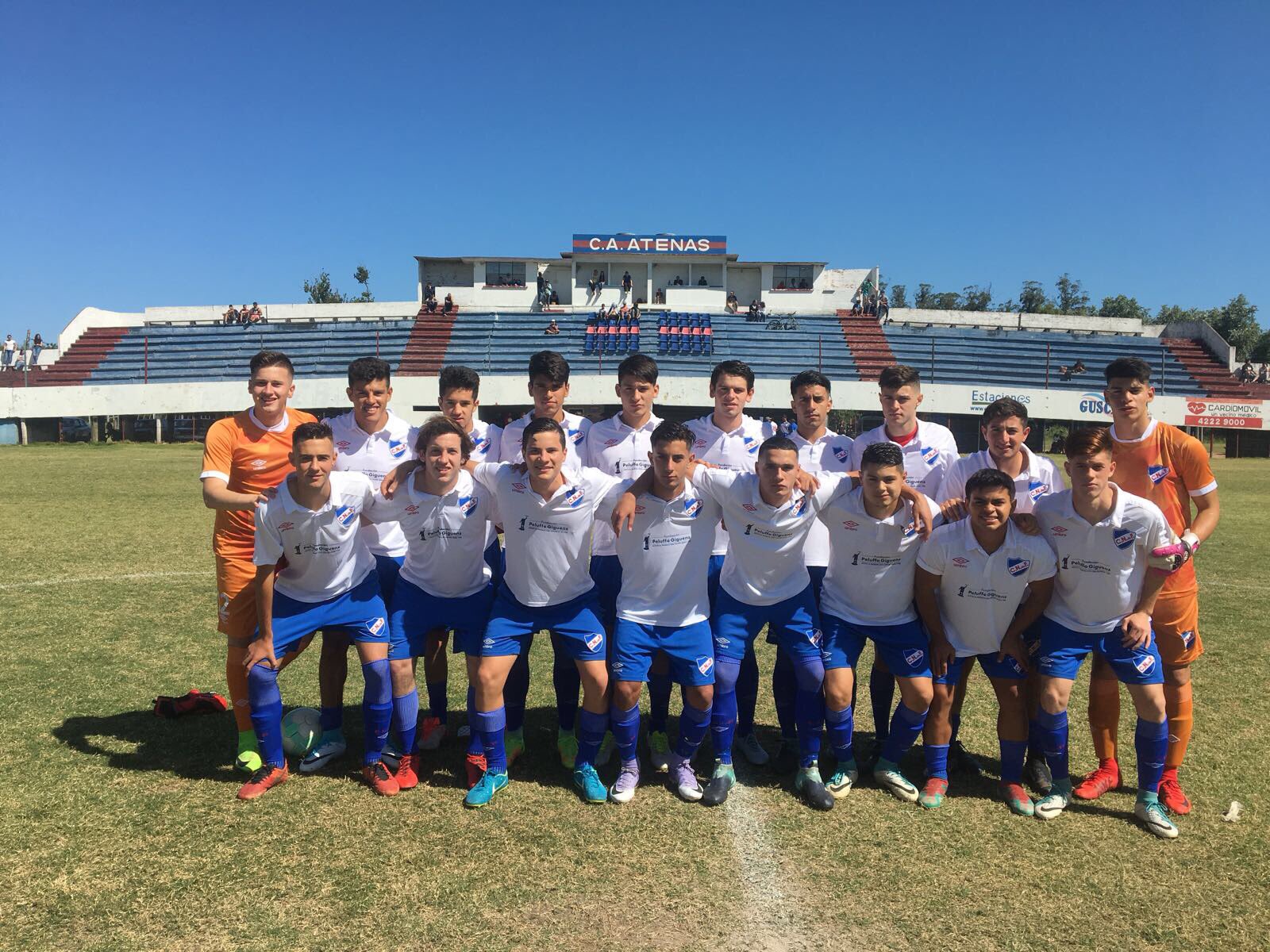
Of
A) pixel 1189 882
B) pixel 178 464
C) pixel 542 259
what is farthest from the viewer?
pixel 542 259

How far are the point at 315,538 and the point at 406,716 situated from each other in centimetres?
115

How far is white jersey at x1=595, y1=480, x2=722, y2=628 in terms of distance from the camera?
4656mm

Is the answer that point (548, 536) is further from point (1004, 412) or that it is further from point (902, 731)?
point (1004, 412)

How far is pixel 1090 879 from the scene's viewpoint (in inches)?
144

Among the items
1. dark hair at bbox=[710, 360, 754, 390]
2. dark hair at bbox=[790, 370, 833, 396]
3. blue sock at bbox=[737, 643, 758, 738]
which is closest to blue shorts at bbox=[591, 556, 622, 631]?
blue sock at bbox=[737, 643, 758, 738]

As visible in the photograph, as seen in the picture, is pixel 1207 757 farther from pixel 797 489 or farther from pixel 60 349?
pixel 60 349

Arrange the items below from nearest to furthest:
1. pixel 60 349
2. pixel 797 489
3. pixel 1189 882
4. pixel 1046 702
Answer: pixel 1189 882
pixel 1046 702
pixel 797 489
pixel 60 349

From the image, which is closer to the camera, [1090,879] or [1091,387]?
[1090,879]

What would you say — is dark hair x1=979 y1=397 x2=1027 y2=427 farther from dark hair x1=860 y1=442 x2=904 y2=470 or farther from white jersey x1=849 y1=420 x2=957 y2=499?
dark hair x1=860 y1=442 x2=904 y2=470

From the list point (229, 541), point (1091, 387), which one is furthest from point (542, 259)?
point (229, 541)

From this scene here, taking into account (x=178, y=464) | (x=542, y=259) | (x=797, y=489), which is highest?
(x=542, y=259)

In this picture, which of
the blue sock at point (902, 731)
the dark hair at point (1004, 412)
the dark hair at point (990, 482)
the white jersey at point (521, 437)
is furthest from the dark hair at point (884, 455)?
the white jersey at point (521, 437)

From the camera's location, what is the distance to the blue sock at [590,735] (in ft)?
14.9

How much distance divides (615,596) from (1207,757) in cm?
377
